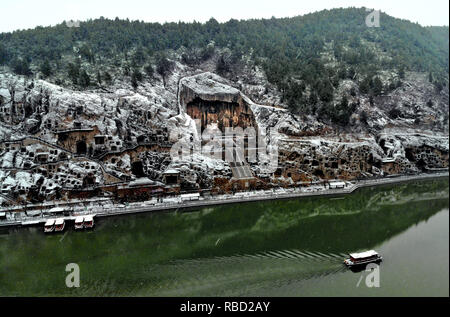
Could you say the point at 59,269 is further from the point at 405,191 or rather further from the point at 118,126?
the point at 405,191

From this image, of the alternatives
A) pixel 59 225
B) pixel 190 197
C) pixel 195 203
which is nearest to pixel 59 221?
pixel 59 225

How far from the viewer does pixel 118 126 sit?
Result: 138 ft

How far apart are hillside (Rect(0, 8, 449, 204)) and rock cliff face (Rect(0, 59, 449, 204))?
0.14 m

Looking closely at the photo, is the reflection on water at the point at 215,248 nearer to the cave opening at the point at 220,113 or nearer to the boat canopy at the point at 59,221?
the boat canopy at the point at 59,221

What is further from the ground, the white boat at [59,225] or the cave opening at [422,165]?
the cave opening at [422,165]

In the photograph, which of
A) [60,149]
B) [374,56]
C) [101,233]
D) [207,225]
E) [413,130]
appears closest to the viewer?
[101,233]

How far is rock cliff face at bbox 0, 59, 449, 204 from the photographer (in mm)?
37719

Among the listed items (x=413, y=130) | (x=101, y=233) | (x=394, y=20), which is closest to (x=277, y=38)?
(x=413, y=130)

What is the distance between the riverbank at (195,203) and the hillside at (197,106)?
1943mm

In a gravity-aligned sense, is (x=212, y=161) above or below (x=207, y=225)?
above

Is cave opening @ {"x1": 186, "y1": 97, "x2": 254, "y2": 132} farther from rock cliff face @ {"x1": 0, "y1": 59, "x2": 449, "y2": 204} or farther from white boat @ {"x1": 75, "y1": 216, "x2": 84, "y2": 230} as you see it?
white boat @ {"x1": 75, "y1": 216, "x2": 84, "y2": 230}

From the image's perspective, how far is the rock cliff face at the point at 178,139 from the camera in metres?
37.7

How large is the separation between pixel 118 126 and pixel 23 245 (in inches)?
690

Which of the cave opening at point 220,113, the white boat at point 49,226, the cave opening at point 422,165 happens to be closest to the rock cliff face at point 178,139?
the cave opening at point 220,113
